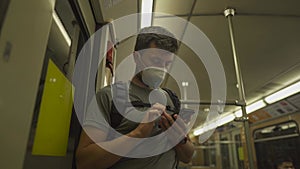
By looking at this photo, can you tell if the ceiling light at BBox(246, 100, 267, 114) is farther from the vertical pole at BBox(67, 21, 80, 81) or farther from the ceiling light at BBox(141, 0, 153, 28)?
the vertical pole at BBox(67, 21, 80, 81)

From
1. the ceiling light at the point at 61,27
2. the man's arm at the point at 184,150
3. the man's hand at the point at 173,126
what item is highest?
the ceiling light at the point at 61,27

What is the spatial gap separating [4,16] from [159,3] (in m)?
1.29

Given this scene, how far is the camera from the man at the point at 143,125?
57 cm

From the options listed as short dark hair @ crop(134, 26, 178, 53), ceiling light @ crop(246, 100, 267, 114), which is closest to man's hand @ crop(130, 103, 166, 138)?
short dark hair @ crop(134, 26, 178, 53)

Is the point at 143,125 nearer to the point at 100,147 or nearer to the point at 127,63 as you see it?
the point at 100,147

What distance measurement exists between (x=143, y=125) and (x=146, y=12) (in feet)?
3.60

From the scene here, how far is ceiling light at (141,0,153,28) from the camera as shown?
1.38 m

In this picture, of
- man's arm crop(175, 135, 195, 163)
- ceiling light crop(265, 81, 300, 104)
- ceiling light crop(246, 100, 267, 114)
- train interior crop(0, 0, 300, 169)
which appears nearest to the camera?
train interior crop(0, 0, 300, 169)

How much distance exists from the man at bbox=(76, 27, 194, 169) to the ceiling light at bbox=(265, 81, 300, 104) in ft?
9.66

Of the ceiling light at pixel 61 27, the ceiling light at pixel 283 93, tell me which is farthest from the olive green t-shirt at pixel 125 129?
the ceiling light at pixel 283 93

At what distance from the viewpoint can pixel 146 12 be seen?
1479mm

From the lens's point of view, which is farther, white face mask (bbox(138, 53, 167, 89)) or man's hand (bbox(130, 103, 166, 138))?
white face mask (bbox(138, 53, 167, 89))

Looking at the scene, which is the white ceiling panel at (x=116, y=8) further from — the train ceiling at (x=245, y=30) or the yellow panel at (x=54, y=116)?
the yellow panel at (x=54, y=116)

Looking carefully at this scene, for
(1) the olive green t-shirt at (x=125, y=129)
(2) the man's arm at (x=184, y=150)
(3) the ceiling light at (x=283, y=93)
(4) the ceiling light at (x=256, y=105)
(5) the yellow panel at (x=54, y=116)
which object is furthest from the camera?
(4) the ceiling light at (x=256, y=105)
